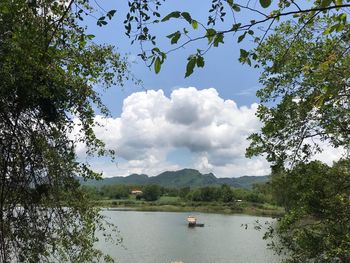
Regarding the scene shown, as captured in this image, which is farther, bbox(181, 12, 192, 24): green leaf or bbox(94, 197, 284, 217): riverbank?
bbox(94, 197, 284, 217): riverbank

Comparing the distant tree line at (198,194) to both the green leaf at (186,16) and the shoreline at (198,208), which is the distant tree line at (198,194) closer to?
the shoreline at (198,208)

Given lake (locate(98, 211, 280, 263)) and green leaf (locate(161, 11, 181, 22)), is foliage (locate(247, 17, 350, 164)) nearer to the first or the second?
green leaf (locate(161, 11, 181, 22))

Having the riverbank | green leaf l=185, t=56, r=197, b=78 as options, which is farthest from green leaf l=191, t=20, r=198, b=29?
the riverbank

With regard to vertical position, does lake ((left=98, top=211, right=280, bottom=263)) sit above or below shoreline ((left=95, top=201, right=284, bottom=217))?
below

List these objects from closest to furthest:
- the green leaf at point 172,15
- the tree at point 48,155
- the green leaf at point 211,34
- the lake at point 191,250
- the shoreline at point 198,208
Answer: the green leaf at point 172,15 < the green leaf at point 211,34 < the tree at point 48,155 < the lake at point 191,250 < the shoreline at point 198,208

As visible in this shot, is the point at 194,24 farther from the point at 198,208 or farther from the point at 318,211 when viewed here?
the point at 198,208

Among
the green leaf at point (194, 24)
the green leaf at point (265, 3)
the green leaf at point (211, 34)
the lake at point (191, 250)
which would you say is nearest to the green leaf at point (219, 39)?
the green leaf at point (211, 34)

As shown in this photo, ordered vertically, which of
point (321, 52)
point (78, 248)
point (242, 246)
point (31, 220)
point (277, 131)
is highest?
point (321, 52)

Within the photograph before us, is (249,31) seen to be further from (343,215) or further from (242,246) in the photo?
(242,246)

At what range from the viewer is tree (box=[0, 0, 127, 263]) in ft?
19.2

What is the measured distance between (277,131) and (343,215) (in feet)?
8.34

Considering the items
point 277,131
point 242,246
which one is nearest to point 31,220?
point 277,131

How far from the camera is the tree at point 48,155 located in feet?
19.2

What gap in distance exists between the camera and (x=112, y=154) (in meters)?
7.76
